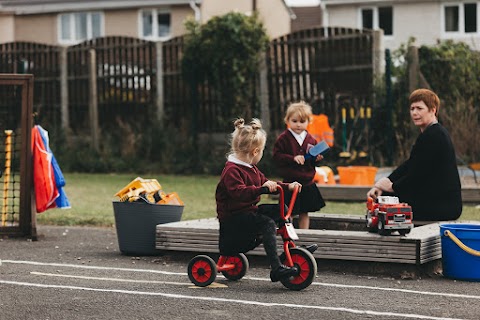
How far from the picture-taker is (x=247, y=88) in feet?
68.0

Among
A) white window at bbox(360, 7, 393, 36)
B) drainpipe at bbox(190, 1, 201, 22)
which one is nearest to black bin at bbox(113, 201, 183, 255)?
drainpipe at bbox(190, 1, 201, 22)

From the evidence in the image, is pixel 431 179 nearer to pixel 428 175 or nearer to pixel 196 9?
pixel 428 175

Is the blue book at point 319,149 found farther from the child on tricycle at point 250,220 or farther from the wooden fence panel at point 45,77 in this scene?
the wooden fence panel at point 45,77

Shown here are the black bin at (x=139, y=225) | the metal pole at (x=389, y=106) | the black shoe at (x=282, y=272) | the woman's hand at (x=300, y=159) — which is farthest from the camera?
the metal pole at (x=389, y=106)

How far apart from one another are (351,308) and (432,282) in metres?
1.58

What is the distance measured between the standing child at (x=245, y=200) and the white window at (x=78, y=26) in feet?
122

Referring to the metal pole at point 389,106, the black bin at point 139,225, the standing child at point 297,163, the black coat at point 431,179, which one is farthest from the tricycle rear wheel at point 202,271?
the metal pole at point 389,106

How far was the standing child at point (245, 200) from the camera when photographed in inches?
347

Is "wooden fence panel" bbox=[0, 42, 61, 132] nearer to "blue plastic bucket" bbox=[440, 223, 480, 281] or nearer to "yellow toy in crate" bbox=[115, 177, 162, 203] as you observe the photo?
"yellow toy in crate" bbox=[115, 177, 162, 203]

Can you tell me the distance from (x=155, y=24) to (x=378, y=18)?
362 inches

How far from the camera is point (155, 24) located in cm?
4484

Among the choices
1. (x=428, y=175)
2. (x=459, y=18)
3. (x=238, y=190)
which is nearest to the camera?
(x=238, y=190)

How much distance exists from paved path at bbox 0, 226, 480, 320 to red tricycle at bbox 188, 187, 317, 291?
0.09 m

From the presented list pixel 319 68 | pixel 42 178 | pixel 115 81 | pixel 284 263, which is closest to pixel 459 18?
pixel 115 81
